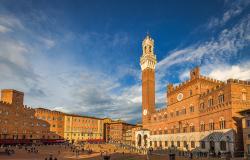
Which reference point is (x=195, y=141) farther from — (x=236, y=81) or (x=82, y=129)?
(x=82, y=129)

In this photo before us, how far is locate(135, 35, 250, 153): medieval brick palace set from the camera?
44.6 meters

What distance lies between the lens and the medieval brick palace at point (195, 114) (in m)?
44.6

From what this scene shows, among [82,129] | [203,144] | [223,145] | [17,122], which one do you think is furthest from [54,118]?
[223,145]

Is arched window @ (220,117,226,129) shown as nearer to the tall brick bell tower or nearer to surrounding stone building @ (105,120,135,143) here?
the tall brick bell tower

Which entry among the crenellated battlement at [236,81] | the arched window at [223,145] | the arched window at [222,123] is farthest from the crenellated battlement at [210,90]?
the arched window at [223,145]

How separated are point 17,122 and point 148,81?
4536 cm

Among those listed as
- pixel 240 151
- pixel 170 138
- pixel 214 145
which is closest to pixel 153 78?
pixel 170 138

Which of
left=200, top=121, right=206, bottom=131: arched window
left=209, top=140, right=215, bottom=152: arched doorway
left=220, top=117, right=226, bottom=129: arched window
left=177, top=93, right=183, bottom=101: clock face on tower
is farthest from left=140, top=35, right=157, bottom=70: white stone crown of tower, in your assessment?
left=220, top=117, right=226, bottom=129: arched window

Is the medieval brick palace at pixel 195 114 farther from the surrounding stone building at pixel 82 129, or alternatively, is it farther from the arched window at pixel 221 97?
the surrounding stone building at pixel 82 129

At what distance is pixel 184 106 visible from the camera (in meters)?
63.2

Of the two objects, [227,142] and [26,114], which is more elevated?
[26,114]

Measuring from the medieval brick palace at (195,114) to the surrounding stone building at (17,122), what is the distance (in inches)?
1430

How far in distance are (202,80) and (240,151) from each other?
2037cm

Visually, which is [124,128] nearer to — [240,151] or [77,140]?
[77,140]
